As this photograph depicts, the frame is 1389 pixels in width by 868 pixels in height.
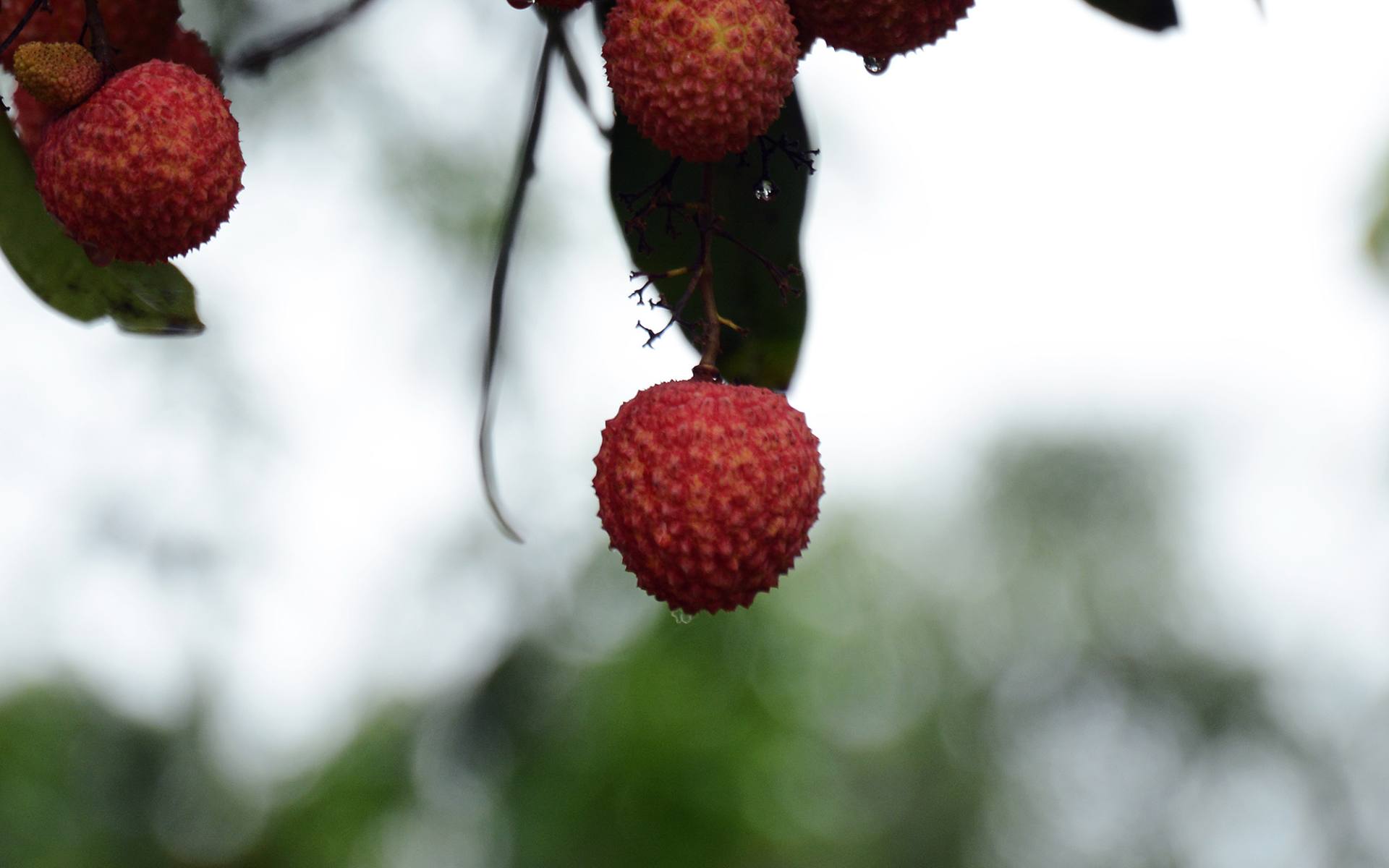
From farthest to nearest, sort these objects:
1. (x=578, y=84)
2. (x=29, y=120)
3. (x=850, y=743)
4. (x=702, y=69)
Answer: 1. (x=850, y=743)
2. (x=578, y=84)
3. (x=29, y=120)
4. (x=702, y=69)

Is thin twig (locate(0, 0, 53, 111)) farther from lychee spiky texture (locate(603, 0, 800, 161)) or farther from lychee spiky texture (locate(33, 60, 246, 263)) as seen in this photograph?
lychee spiky texture (locate(603, 0, 800, 161))

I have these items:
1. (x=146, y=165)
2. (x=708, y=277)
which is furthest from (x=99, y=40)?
(x=708, y=277)

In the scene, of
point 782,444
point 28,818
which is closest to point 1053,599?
point 28,818

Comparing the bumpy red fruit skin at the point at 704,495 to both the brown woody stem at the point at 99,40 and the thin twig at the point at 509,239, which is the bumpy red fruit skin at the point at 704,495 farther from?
the brown woody stem at the point at 99,40

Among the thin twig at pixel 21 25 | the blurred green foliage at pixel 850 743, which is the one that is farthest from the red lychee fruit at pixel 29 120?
the blurred green foliage at pixel 850 743

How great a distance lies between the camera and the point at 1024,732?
75.1 feet

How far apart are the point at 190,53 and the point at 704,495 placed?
55 cm

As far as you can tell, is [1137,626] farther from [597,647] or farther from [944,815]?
[597,647]

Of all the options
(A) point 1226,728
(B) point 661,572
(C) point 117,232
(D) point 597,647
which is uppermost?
(C) point 117,232

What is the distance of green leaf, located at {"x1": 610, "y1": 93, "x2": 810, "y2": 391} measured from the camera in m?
1.05

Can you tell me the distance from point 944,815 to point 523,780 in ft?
29.5

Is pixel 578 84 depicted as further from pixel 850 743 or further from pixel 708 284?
pixel 850 743

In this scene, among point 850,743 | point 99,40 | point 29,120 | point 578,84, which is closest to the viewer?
point 99,40

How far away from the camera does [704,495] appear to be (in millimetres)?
814
